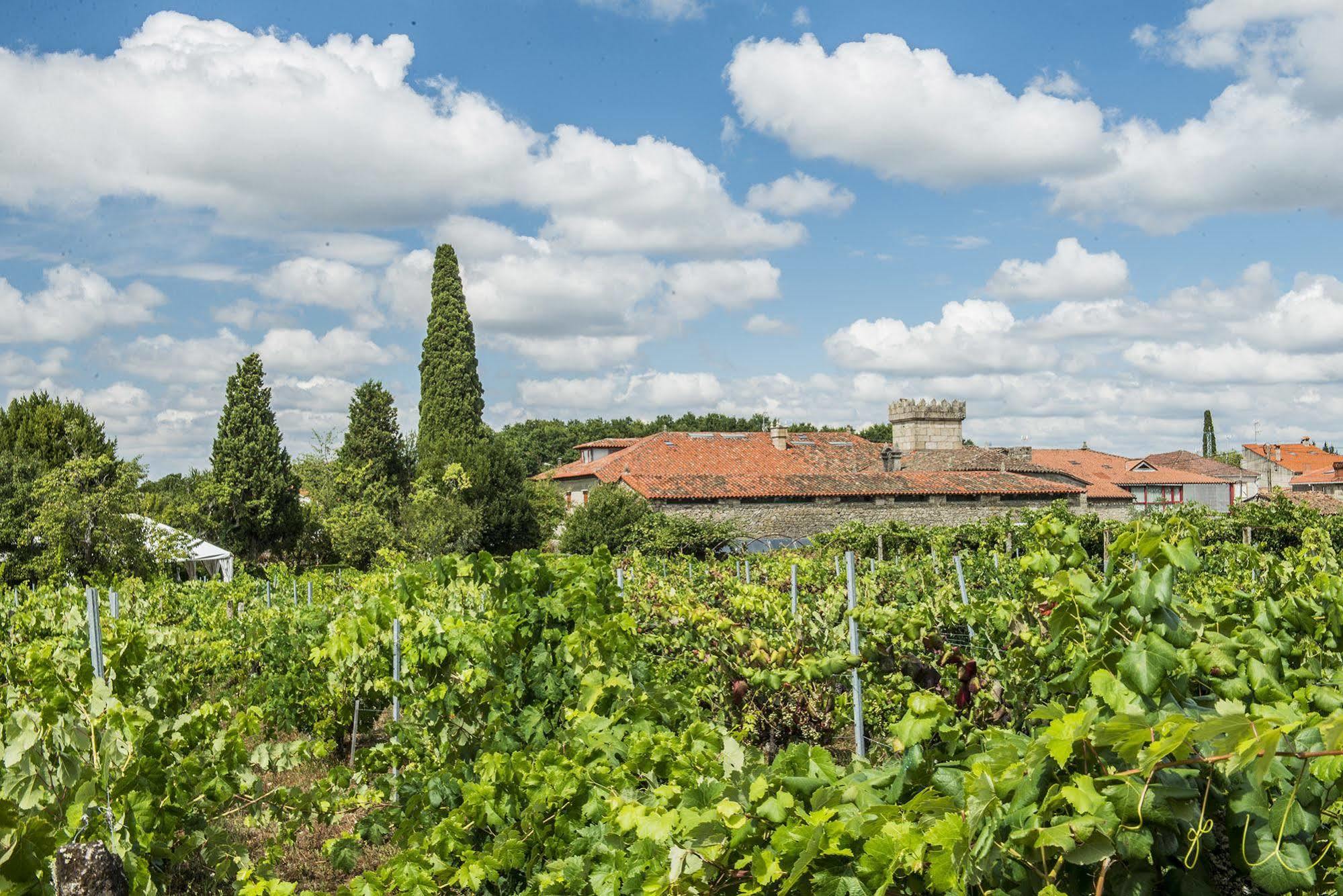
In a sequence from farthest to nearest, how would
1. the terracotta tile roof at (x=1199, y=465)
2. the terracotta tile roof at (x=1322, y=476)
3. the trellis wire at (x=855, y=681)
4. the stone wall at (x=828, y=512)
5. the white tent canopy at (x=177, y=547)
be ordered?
1. the terracotta tile roof at (x=1322, y=476)
2. the terracotta tile roof at (x=1199, y=465)
3. the stone wall at (x=828, y=512)
4. the white tent canopy at (x=177, y=547)
5. the trellis wire at (x=855, y=681)

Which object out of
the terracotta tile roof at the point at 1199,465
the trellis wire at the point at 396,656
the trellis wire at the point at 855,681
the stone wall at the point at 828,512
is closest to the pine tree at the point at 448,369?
the stone wall at the point at 828,512

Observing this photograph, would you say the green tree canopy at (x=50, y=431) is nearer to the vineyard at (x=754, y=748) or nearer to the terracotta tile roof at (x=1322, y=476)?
the vineyard at (x=754, y=748)

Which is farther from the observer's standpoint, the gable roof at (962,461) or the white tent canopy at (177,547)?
the gable roof at (962,461)

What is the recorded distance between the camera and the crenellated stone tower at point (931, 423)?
41125mm

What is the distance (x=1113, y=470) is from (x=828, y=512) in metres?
24.1

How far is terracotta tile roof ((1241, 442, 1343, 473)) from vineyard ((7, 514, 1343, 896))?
2769 inches

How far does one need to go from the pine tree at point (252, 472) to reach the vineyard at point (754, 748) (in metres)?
25.2

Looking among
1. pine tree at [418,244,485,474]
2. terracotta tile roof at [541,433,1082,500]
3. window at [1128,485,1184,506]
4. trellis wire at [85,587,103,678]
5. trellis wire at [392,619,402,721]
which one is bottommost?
window at [1128,485,1184,506]

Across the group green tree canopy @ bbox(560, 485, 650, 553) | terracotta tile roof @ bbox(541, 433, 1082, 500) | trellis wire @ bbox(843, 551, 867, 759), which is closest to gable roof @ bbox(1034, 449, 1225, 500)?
terracotta tile roof @ bbox(541, 433, 1082, 500)

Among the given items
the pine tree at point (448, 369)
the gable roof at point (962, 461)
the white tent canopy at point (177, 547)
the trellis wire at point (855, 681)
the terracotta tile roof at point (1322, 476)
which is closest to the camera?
the trellis wire at point (855, 681)

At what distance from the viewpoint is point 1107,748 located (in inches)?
62.4

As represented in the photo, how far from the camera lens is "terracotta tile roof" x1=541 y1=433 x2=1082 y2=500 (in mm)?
34438

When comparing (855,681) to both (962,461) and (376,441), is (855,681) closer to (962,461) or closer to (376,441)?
(376,441)

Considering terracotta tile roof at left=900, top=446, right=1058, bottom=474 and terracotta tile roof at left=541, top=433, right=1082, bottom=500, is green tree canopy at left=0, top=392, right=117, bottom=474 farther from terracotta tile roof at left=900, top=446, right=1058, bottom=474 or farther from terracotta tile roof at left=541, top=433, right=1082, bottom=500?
terracotta tile roof at left=900, top=446, right=1058, bottom=474
